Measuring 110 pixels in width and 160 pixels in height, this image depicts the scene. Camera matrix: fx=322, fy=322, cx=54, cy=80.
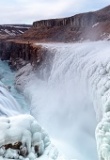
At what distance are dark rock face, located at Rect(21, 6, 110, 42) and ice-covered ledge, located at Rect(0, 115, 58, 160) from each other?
20483 millimetres

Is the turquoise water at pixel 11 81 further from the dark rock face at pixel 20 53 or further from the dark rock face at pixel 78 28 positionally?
the dark rock face at pixel 78 28

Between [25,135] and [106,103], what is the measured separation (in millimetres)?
4374

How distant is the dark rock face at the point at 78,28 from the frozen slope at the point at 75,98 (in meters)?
6.11

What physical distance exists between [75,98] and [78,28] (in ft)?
63.6

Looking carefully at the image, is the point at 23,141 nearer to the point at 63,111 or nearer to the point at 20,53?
the point at 63,111

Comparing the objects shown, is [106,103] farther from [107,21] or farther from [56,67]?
[107,21]

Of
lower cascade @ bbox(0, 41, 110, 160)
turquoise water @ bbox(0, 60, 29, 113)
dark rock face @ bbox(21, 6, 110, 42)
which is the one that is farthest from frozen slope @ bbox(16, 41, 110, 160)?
dark rock face @ bbox(21, 6, 110, 42)

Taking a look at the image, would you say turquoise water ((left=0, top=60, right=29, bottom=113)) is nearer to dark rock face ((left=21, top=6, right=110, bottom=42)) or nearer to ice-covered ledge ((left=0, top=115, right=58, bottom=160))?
dark rock face ((left=21, top=6, right=110, bottom=42))

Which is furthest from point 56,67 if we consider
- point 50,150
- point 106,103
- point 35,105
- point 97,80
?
point 50,150

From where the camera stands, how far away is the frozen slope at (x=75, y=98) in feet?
42.2

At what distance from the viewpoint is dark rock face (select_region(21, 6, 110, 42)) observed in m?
31.5

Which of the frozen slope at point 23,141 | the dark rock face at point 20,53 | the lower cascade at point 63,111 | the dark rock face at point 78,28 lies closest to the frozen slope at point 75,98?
the lower cascade at point 63,111

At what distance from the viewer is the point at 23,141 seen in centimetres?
745

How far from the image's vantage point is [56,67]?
2472cm
